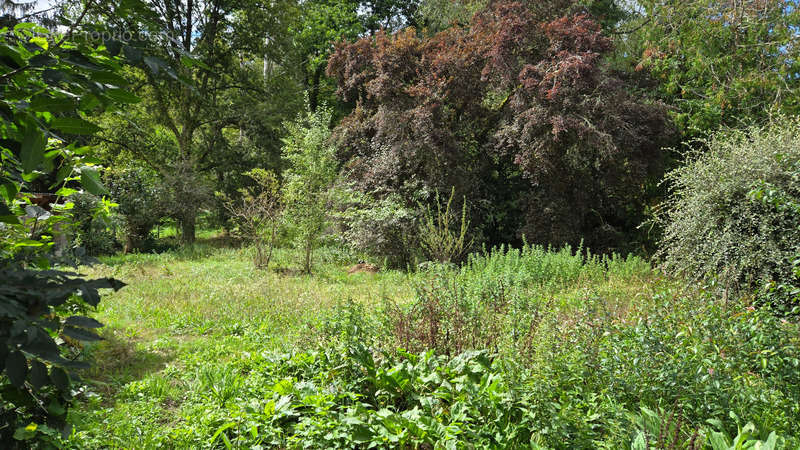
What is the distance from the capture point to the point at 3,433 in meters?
1.15

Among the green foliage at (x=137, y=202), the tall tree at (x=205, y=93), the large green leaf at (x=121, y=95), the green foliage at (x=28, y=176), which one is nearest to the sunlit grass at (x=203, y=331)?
the green foliage at (x=28, y=176)

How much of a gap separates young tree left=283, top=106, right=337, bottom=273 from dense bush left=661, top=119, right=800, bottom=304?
5.98 meters

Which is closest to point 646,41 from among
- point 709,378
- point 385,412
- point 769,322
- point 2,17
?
point 769,322

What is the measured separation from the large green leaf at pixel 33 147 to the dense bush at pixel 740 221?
5576 millimetres

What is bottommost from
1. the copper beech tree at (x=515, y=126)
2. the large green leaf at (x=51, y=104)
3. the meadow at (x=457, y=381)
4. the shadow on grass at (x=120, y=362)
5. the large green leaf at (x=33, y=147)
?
the shadow on grass at (x=120, y=362)

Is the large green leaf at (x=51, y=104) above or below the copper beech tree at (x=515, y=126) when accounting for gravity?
below

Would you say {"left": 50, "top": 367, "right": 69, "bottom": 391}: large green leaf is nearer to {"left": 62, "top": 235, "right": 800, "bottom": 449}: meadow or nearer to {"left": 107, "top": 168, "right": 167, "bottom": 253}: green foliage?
{"left": 62, "top": 235, "right": 800, "bottom": 449}: meadow

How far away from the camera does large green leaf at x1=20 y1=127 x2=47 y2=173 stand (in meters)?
0.96

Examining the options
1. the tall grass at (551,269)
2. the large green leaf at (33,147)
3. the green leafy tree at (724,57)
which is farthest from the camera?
the green leafy tree at (724,57)

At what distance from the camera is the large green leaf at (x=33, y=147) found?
96 centimetres

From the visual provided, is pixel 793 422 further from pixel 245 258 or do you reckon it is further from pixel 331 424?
pixel 245 258

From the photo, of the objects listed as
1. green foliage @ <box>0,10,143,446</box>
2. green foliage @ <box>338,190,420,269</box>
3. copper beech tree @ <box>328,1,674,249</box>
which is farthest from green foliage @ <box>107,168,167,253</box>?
green foliage @ <box>0,10,143,446</box>

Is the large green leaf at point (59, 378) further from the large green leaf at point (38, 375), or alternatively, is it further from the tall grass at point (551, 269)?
the tall grass at point (551, 269)

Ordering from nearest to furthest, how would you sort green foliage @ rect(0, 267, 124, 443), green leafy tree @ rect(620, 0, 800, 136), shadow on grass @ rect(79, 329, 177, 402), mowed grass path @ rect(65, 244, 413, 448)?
green foliage @ rect(0, 267, 124, 443), mowed grass path @ rect(65, 244, 413, 448), shadow on grass @ rect(79, 329, 177, 402), green leafy tree @ rect(620, 0, 800, 136)
